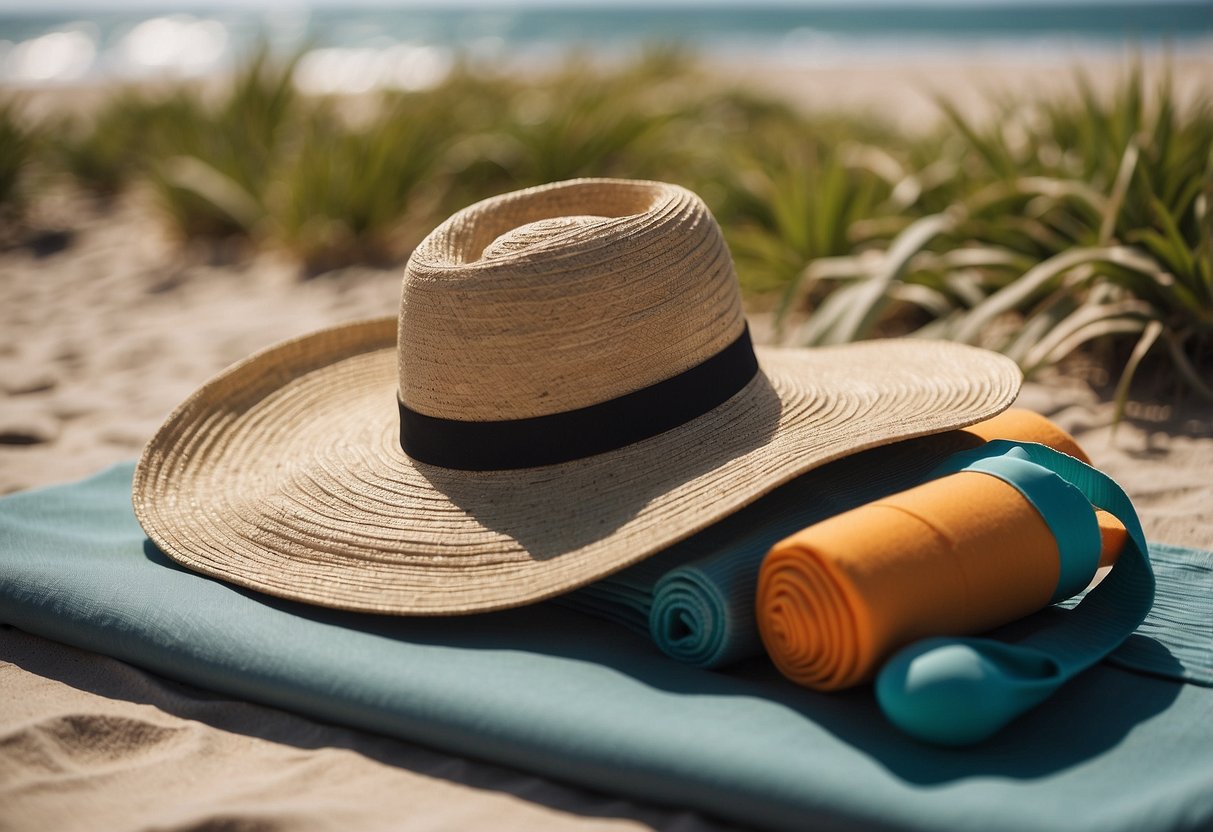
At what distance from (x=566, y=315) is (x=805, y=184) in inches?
93.9

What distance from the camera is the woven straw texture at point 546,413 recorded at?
1880 millimetres

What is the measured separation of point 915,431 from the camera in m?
1.92

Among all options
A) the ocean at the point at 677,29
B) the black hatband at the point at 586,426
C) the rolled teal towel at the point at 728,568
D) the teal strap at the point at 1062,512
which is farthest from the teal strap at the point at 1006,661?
the ocean at the point at 677,29

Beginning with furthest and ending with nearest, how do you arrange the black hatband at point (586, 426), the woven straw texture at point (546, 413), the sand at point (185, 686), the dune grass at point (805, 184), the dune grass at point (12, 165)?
1. the dune grass at point (12, 165)
2. the dune grass at point (805, 184)
3. the black hatband at point (586, 426)
4. the woven straw texture at point (546, 413)
5. the sand at point (185, 686)

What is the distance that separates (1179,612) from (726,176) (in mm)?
3166

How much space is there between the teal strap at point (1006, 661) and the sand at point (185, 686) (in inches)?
13.3

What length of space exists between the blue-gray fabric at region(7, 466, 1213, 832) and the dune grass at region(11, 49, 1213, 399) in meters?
1.30

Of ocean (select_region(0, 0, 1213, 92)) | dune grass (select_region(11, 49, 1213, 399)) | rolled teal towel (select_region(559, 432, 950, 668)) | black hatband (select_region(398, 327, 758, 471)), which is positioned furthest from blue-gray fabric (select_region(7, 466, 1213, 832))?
ocean (select_region(0, 0, 1213, 92))

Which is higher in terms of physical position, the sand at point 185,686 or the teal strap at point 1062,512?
the teal strap at point 1062,512

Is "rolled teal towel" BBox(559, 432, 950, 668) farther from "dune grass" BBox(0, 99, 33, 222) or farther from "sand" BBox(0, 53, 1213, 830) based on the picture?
"dune grass" BBox(0, 99, 33, 222)

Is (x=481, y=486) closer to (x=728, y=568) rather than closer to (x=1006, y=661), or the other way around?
(x=728, y=568)

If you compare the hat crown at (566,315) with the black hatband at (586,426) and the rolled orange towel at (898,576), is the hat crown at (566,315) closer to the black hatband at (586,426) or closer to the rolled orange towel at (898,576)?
the black hatband at (586,426)

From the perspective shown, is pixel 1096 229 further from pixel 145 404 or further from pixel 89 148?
pixel 89 148

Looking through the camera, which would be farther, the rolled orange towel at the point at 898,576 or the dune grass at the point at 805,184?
the dune grass at the point at 805,184
